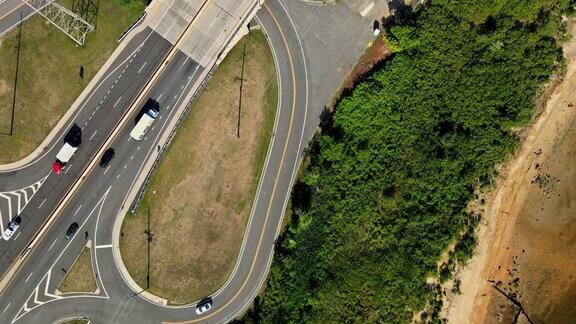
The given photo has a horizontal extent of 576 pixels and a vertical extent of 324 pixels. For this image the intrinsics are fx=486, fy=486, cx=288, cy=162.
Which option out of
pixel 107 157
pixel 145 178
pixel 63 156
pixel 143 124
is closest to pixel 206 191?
pixel 145 178

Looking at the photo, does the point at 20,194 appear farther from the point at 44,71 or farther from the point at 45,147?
the point at 44,71

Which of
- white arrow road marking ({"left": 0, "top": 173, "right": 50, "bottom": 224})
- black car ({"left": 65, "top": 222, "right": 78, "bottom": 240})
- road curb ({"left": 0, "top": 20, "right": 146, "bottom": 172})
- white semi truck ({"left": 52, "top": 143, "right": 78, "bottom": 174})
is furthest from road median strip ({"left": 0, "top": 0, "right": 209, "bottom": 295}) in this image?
road curb ({"left": 0, "top": 20, "right": 146, "bottom": 172})

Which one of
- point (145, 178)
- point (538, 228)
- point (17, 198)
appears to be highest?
point (538, 228)

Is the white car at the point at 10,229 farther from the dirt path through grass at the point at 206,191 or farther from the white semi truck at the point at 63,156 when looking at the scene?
the dirt path through grass at the point at 206,191

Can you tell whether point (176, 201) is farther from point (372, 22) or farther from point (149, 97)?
point (372, 22)

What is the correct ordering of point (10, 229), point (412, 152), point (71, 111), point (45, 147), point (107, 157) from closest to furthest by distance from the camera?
point (412, 152) → point (10, 229) → point (107, 157) → point (45, 147) → point (71, 111)

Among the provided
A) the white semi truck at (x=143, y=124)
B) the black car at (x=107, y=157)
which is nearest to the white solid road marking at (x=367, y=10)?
the white semi truck at (x=143, y=124)
